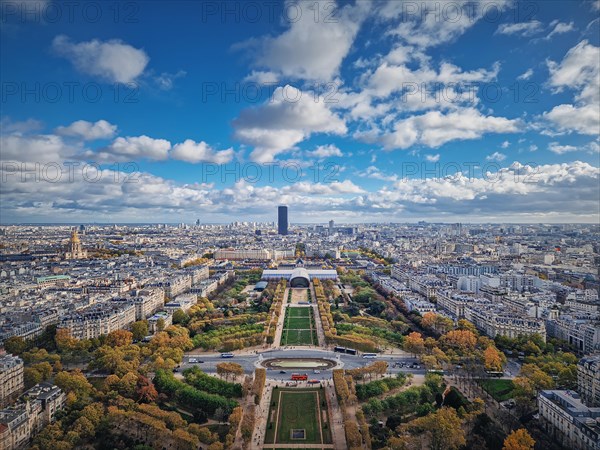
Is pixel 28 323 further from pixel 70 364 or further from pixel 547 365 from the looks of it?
pixel 547 365

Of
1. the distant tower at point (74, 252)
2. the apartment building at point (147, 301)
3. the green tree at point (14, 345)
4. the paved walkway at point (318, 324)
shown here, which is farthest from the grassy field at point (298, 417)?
the distant tower at point (74, 252)

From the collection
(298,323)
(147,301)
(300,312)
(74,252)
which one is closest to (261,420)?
(298,323)

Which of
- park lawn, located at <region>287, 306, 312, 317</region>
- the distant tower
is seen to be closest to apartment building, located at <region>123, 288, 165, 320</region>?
park lawn, located at <region>287, 306, 312, 317</region>

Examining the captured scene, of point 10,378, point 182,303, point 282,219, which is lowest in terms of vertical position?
point 182,303

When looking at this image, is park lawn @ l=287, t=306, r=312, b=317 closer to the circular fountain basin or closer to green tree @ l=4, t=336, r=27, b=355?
the circular fountain basin

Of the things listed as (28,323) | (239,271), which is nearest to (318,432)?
(28,323)

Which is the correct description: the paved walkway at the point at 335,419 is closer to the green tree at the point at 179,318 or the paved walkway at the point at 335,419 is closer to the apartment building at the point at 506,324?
the apartment building at the point at 506,324

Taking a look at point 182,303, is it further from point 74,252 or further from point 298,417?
point 74,252
